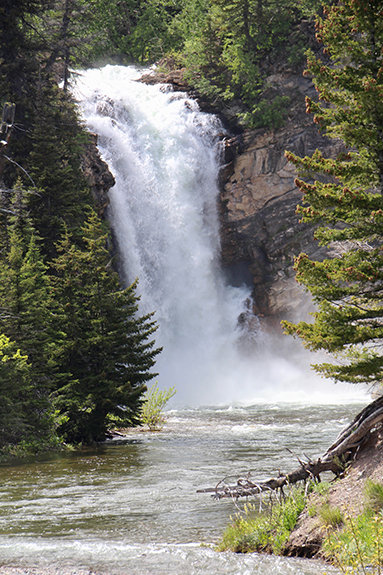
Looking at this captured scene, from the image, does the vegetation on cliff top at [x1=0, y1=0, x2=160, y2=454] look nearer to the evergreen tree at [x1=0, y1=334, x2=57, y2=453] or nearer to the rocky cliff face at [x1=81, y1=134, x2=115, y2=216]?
the evergreen tree at [x1=0, y1=334, x2=57, y2=453]

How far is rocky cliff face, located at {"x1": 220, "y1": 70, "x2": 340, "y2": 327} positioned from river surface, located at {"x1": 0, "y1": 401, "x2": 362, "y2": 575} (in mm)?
18174

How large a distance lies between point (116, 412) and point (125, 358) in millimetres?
1588

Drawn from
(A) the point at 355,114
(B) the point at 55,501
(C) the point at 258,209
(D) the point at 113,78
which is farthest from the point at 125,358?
(D) the point at 113,78

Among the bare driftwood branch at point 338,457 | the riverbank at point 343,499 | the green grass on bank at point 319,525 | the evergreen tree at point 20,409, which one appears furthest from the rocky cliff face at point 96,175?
the green grass on bank at point 319,525

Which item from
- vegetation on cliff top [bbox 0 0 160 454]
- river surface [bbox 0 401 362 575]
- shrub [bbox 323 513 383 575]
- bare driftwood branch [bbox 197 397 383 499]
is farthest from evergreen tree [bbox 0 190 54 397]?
shrub [bbox 323 513 383 575]

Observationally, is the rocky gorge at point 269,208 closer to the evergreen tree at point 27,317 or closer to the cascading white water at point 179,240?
the cascading white water at point 179,240

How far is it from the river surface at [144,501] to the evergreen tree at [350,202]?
3.07 metres

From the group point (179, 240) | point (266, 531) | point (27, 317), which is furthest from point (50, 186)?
point (266, 531)

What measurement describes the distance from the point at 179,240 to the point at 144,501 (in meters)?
26.7

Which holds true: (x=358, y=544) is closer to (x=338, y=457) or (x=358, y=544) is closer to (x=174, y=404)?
(x=338, y=457)

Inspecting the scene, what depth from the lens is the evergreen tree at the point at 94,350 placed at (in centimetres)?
1488

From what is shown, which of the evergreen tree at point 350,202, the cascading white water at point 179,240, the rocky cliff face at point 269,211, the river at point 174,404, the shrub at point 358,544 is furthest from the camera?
the rocky cliff face at point 269,211

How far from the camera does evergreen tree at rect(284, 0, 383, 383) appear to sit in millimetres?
7812

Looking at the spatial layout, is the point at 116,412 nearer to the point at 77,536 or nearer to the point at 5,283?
the point at 5,283
